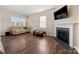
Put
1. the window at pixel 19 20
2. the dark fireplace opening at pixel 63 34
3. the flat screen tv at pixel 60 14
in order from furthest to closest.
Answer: the dark fireplace opening at pixel 63 34, the flat screen tv at pixel 60 14, the window at pixel 19 20

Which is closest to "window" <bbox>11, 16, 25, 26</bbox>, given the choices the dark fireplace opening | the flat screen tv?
the flat screen tv

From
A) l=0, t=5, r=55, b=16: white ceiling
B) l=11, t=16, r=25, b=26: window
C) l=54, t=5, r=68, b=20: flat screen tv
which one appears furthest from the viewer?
l=54, t=5, r=68, b=20: flat screen tv

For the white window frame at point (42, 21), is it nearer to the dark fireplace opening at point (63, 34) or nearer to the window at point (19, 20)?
the window at point (19, 20)

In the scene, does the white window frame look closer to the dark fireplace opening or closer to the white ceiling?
the white ceiling

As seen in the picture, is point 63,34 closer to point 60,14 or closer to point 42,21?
point 60,14

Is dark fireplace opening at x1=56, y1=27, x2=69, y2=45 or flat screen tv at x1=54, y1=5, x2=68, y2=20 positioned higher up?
flat screen tv at x1=54, y1=5, x2=68, y2=20

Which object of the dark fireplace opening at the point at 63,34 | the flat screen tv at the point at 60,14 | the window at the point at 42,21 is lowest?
the dark fireplace opening at the point at 63,34

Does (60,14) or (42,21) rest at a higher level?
(60,14)

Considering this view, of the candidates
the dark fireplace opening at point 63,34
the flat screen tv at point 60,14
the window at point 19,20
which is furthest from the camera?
the dark fireplace opening at point 63,34

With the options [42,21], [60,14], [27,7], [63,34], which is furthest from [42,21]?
[63,34]

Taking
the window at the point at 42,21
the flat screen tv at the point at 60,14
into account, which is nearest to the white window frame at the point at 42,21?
the window at the point at 42,21

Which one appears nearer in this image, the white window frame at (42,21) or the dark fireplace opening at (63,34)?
the white window frame at (42,21)

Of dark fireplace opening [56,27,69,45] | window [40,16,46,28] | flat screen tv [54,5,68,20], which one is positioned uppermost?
flat screen tv [54,5,68,20]
